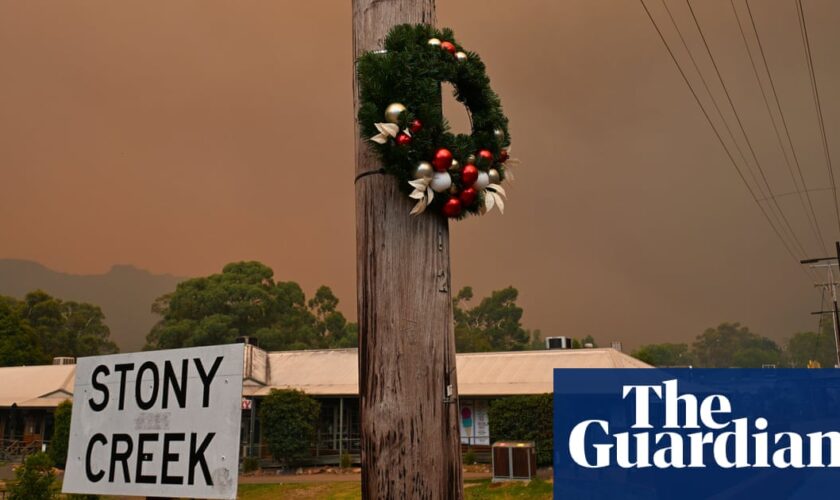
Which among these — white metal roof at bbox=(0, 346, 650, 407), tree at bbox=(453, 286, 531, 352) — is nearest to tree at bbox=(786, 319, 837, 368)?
tree at bbox=(453, 286, 531, 352)

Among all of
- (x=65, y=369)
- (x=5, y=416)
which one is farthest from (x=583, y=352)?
(x=5, y=416)

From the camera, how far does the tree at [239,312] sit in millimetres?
65625

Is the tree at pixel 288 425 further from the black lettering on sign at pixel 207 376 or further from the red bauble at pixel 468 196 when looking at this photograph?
the red bauble at pixel 468 196

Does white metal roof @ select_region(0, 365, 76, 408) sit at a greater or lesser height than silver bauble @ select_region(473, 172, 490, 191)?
greater

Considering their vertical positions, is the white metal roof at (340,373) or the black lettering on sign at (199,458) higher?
the white metal roof at (340,373)

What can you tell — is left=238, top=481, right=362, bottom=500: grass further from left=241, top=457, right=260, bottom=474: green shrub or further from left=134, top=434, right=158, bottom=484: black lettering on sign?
left=134, top=434, right=158, bottom=484: black lettering on sign

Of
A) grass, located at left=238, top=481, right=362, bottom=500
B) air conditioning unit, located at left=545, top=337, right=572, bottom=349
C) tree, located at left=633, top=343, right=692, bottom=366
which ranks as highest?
tree, located at left=633, top=343, right=692, bottom=366

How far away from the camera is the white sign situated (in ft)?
10.2

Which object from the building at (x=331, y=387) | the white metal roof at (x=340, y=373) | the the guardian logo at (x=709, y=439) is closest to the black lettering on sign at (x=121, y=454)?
the the guardian logo at (x=709, y=439)

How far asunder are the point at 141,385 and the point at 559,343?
94.0 ft

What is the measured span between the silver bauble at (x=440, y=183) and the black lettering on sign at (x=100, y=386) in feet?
7.07

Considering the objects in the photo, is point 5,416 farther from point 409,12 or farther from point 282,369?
point 409,12

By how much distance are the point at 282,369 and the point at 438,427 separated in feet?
97.2

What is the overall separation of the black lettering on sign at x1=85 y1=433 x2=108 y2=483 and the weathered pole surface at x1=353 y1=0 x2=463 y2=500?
178cm
